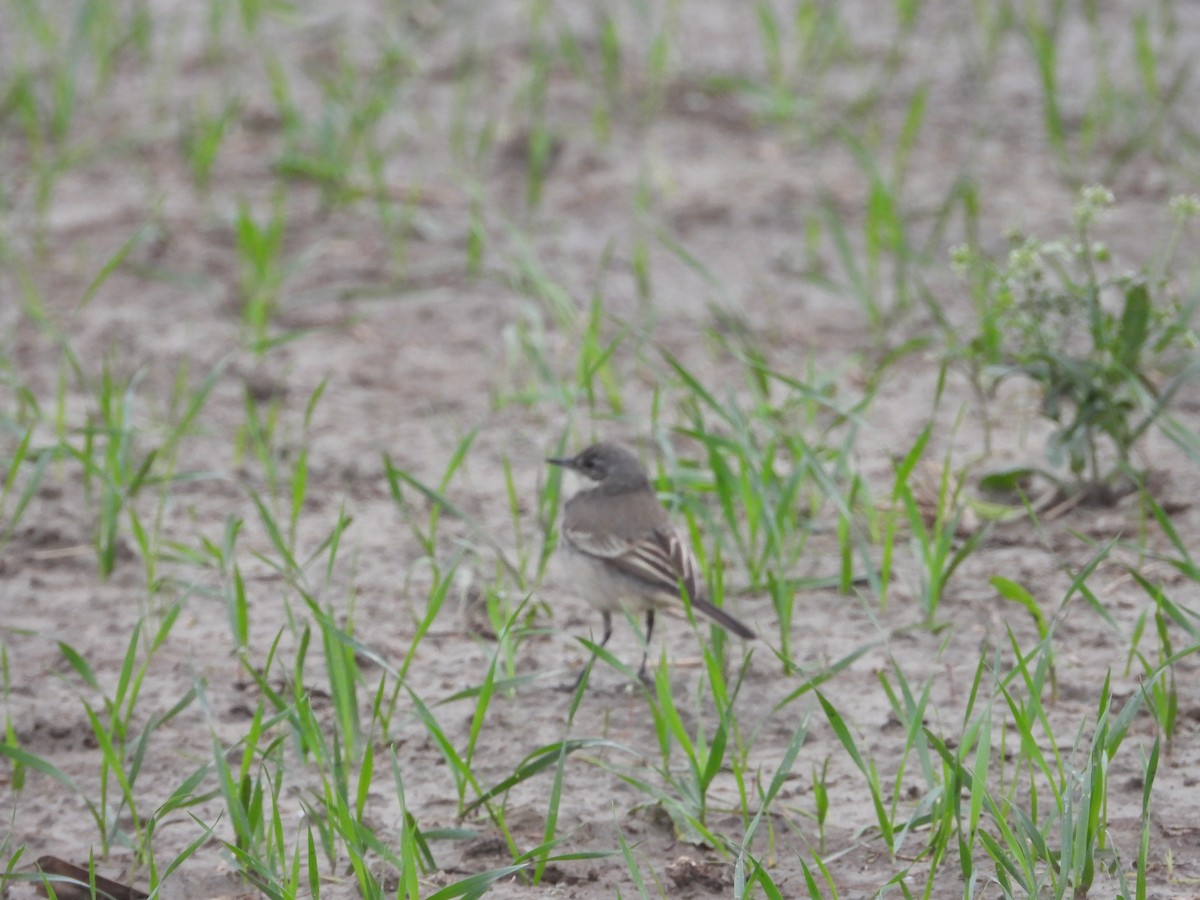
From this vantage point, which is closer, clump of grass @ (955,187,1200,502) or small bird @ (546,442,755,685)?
small bird @ (546,442,755,685)

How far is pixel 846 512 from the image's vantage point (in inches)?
204

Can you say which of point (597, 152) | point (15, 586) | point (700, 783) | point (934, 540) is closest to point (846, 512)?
point (934, 540)

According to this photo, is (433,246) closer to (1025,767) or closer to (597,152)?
(597,152)

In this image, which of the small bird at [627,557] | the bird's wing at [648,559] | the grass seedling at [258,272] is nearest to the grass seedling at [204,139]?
the grass seedling at [258,272]

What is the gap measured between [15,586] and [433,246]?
312cm

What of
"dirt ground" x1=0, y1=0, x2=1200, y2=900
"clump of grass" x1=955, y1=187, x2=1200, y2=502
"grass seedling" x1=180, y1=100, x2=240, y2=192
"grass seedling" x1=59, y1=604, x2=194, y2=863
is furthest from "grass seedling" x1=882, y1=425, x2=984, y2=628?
"grass seedling" x1=180, y1=100, x2=240, y2=192

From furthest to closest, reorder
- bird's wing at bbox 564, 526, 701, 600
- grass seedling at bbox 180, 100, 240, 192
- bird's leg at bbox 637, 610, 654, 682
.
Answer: grass seedling at bbox 180, 100, 240, 192, bird's leg at bbox 637, 610, 654, 682, bird's wing at bbox 564, 526, 701, 600

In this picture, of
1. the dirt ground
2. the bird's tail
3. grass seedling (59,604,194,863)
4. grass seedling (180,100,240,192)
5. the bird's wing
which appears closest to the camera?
grass seedling (59,604,194,863)

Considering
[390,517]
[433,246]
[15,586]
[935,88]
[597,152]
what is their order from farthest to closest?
[935,88], [597,152], [433,246], [390,517], [15,586]

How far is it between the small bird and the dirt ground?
0.23 metres

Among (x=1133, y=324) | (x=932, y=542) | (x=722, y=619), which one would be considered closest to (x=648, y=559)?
(x=722, y=619)

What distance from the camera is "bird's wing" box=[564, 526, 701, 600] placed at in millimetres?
4969

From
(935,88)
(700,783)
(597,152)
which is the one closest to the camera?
(700,783)

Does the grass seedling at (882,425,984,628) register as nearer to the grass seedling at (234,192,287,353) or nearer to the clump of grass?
the clump of grass
